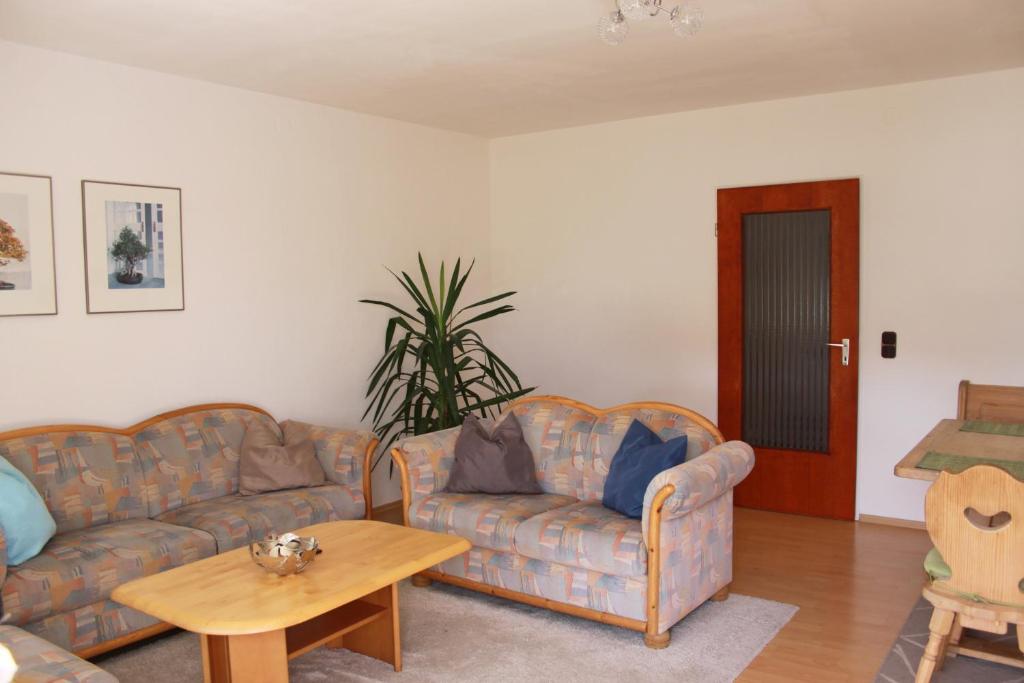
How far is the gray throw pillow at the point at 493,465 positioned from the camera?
421cm

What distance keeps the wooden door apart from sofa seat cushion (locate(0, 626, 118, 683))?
13.4 ft

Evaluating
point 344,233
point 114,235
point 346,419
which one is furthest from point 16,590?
point 344,233

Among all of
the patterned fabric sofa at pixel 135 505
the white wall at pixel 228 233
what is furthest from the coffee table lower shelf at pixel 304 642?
the white wall at pixel 228 233

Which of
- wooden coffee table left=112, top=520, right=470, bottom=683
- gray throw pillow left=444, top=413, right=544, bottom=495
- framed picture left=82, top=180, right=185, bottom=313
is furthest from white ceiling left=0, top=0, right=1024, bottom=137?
wooden coffee table left=112, top=520, right=470, bottom=683

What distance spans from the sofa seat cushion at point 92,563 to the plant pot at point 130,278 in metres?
1.18

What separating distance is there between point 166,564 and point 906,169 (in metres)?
4.33

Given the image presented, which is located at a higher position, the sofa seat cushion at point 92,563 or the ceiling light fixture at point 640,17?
the ceiling light fixture at point 640,17

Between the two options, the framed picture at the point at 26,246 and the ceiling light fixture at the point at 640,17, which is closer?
the ceiling light fixture at the point at 640,17

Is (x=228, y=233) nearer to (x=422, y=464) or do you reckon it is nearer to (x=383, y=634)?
(x=422, y=464)

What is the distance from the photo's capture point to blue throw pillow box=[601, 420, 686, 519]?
12.3ft

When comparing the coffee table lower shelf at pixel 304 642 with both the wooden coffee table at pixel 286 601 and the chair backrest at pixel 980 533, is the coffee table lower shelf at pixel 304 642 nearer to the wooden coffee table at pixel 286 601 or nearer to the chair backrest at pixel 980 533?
the wooden coffee table at pixel 286 601

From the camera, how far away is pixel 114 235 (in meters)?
4.18

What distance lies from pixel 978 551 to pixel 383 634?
82.6 inches

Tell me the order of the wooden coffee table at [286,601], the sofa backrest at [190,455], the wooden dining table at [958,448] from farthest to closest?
the sofa backrest at [190,455], the wooden dining table at [958,448], the wooden coffee table at [286,601]
